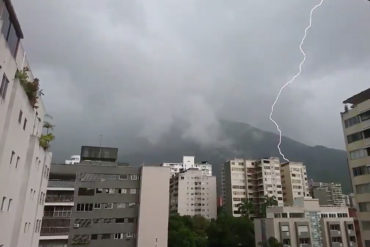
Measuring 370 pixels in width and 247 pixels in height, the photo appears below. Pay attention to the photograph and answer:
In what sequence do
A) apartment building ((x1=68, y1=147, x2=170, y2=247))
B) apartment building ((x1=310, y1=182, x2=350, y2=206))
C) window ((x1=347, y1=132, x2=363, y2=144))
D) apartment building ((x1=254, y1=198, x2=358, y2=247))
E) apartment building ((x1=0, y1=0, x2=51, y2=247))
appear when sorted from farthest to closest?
apartment building ((x1=310, y1=182, x2=350, y2=206)) < apartment building ((x1=254, y1=198, x2=358, y2=247)) < apartment building ((x1=68, y1=147, x2=170, y2=247)) < window ((x1=347, y1=132, x2=363, y2=144)) < apartment building ((x1=0, y1=0, x2=51, y2=247))

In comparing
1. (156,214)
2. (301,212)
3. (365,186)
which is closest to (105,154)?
(156,214)

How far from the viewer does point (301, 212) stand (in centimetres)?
6544

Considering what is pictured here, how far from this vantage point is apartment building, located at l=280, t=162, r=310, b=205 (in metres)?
124

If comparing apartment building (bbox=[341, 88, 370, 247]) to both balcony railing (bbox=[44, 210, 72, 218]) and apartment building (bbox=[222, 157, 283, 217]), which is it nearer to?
balcony railing (bbox=[44, 210, 72, 218])

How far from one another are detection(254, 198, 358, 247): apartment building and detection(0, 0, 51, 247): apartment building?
47.0m

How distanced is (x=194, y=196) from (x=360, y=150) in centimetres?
9689

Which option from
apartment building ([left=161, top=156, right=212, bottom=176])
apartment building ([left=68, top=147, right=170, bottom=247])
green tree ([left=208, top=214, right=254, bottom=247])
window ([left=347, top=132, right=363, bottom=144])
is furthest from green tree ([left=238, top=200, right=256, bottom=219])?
apartment building ([left=161, top=156, right=212, bottom=176])

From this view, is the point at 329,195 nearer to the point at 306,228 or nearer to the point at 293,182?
the point at 293,182

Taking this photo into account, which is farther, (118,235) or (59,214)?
(118,235)

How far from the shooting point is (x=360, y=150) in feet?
128

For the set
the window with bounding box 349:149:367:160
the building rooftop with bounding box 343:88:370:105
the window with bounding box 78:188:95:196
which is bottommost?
the window with bounding box 78:188:95:196

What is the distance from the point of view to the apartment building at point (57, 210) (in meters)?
47.4

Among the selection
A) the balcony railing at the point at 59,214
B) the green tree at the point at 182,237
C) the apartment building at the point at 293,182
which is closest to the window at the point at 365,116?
the green tree at the point at 182,237

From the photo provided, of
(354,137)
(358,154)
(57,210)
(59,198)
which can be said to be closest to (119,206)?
(59,198)
